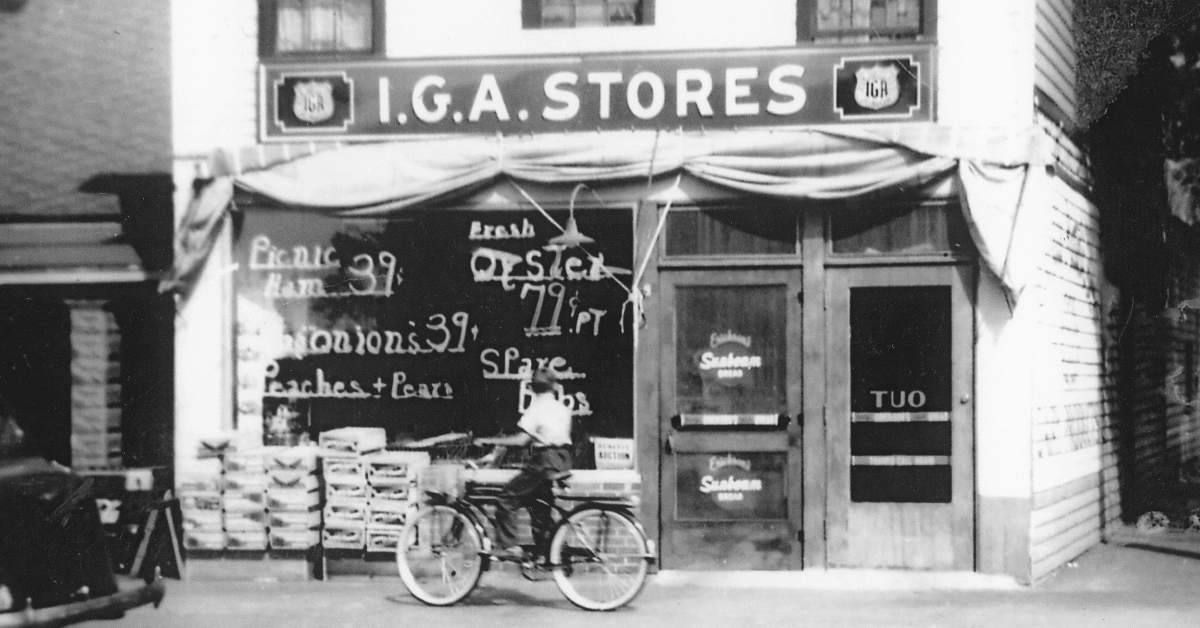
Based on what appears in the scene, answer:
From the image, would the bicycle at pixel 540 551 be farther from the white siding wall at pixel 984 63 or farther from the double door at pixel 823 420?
the white siding wall at pixel 984 63

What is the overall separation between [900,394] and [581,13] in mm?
4035

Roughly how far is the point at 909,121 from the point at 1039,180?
111cm

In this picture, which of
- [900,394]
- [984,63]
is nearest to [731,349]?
[900,394]

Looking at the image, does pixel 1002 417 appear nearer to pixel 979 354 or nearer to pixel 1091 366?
pixel 979 354

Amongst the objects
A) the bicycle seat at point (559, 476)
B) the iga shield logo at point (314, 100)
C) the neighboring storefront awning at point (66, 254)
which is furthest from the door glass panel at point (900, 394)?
the neighboring storefront awning at point (66, 254)

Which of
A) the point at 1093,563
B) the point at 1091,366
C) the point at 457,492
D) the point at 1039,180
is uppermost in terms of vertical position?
the point at 1039,180

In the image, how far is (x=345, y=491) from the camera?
10.6 metres

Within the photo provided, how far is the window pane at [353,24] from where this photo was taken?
10930mm

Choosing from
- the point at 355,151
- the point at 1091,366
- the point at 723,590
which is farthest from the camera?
the point at 1091,366

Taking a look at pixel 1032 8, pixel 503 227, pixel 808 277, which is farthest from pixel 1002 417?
pixel 503 227

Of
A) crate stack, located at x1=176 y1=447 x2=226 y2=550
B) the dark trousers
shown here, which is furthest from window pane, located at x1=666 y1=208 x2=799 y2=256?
crate stack, located at x1=176 y1=447 x2=226 y2=550

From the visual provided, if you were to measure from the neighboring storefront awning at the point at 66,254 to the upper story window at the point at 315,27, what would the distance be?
2.07 m

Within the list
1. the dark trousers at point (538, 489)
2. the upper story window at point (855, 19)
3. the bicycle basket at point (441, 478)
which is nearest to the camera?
the dark trousers at point (538, 489)

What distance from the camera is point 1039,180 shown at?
1023 cm
